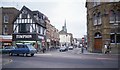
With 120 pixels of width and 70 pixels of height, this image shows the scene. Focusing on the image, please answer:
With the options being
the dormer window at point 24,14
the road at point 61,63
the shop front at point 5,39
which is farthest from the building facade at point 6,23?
the road at point 61,63

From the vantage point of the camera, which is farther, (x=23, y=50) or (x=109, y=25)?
(x=109, y=25)

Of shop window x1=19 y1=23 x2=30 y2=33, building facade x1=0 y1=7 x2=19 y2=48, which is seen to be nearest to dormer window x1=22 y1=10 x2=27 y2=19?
shop window x1=19 y1=23 x2=30 y2=33

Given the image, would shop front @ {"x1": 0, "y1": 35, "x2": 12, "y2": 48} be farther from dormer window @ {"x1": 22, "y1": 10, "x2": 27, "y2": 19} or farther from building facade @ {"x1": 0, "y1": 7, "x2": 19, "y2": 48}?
dormer window @ {"x1": 22, "y1": 10, "x2": 27, "y2": 19}

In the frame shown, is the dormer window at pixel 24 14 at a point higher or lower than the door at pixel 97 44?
higher

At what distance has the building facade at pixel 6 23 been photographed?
203 feet

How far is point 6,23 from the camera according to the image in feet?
204

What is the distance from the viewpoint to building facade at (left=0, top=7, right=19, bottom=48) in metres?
61.8

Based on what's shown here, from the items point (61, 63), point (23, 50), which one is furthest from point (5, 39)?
point (61, 63)

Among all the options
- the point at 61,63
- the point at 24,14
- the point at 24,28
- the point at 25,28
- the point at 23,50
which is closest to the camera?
the point at 61,63

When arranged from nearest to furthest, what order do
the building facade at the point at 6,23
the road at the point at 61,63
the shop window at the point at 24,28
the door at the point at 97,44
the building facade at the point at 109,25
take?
→ the road at the point at 61,63 < the building facade at the point at 109,25 < the door at the point at 97,44 < the shop window at the point at 24,28 < the building facade at the point at 6,23

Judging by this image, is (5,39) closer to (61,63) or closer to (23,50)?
(23,50)

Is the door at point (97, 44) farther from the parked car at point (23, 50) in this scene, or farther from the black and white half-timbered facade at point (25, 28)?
the parked car at point (23, 50)

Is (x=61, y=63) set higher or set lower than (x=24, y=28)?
lower

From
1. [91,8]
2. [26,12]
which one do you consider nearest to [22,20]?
[26,12]
